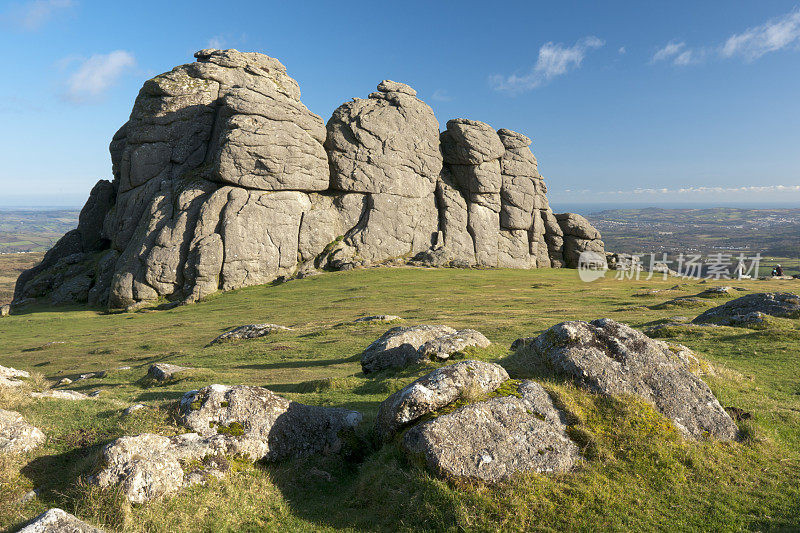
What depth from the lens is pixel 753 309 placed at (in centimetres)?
3209

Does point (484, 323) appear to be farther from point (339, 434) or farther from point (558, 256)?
point (558, 256)

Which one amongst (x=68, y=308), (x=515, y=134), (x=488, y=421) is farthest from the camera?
(x=515, y=134)

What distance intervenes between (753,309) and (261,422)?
36.1m

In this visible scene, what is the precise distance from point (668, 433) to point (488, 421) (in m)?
4.97

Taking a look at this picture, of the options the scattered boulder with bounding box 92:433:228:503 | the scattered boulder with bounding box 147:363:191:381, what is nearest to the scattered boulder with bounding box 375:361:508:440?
the scattered boulder with bounding box 92:433:228:503

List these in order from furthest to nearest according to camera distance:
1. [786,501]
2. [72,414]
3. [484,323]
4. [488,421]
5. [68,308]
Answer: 1. [68,308]
2. [484,323]
3. [72,414]
4. [488,421]
5. [786,501]

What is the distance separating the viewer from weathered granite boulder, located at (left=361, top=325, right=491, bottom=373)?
2133cm

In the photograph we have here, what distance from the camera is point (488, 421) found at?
36.2ft

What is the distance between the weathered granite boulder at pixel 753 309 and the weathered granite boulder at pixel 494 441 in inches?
1025

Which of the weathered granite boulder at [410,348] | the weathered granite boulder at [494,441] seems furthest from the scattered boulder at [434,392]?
the weathered granite boulder at [410,348]

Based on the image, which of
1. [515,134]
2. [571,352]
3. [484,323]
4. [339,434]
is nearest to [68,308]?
[484,323]

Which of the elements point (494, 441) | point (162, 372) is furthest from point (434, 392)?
point (162, 372)

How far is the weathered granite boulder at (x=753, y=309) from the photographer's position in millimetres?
30062

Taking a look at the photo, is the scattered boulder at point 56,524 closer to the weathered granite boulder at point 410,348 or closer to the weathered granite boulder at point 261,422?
the weathered granite boulder at point 261,422
